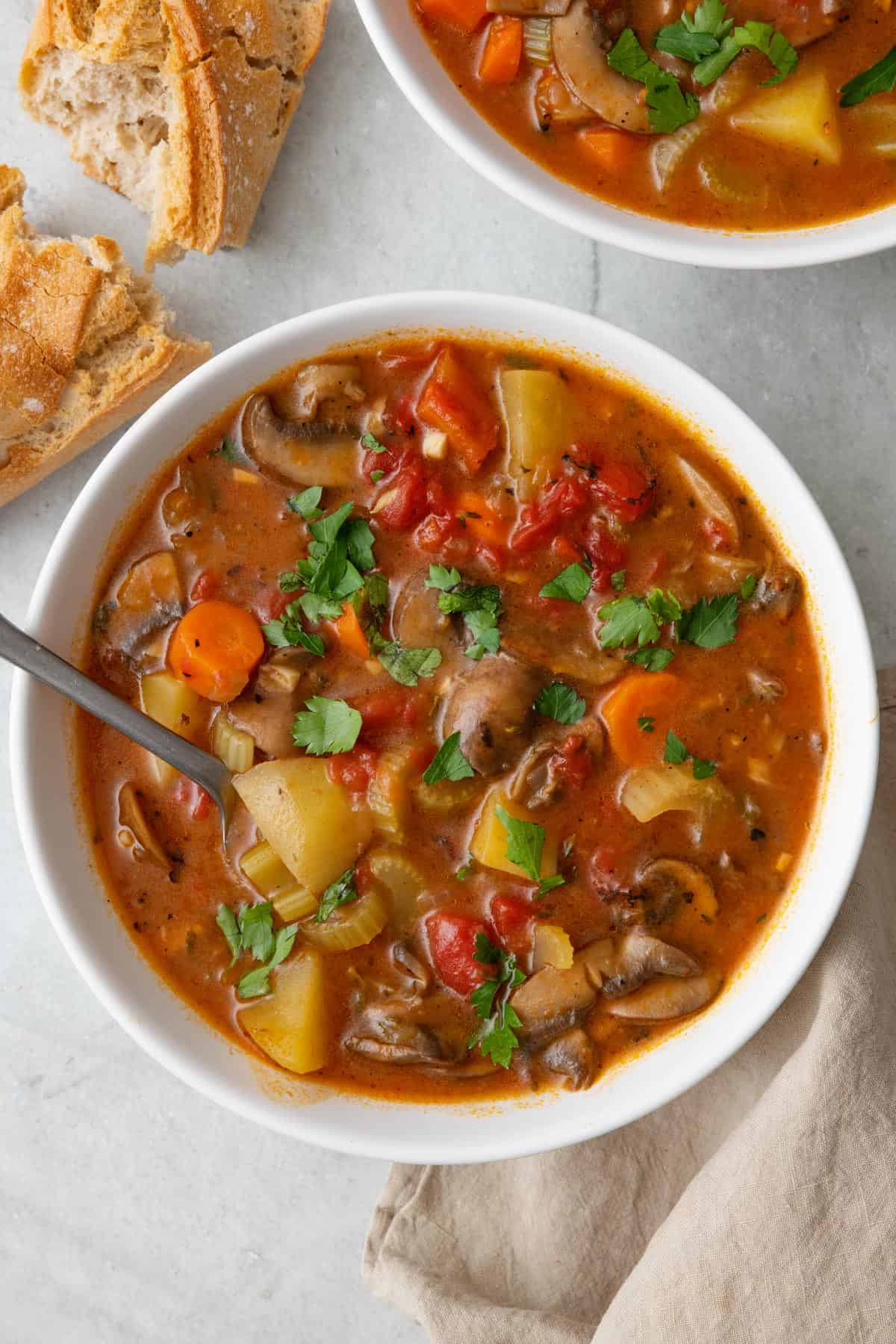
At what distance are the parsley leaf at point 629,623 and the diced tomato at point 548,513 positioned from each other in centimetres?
29

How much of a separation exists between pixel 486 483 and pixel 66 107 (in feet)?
6.51

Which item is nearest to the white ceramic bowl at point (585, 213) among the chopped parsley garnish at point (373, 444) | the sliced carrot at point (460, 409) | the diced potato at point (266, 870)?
the sliced carrot at point (460, 409)

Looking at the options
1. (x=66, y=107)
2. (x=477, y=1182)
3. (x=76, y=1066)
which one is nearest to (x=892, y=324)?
(x=66, y=107)

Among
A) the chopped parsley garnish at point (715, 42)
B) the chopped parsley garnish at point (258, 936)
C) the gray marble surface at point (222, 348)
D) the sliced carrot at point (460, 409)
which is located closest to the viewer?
the chopped parsley garnish at point (715, 42)

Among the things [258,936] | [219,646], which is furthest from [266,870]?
[219,646]

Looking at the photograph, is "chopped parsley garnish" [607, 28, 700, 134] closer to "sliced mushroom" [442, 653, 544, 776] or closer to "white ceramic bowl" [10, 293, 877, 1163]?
"white ceramic bowl" [10, 293, 877, 1163]

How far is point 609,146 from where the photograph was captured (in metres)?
3.65

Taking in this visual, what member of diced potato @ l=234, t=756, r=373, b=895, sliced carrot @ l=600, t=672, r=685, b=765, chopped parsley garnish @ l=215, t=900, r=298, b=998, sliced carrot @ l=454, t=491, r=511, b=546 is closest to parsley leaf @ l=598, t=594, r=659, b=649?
sliced carrot @ l=600, t=672, r=685, b=765

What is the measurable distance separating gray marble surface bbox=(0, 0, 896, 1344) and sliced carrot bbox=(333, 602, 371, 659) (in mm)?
1245

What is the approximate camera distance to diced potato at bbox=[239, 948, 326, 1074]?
3.71m

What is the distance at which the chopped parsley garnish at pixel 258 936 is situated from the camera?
3.69 m

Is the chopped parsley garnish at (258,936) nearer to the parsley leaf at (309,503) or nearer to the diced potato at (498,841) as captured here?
the diced potato at (498,841)

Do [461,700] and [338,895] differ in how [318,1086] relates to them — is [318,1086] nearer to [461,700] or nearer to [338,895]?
[338,895]

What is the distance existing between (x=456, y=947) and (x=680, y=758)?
856 millimetres
